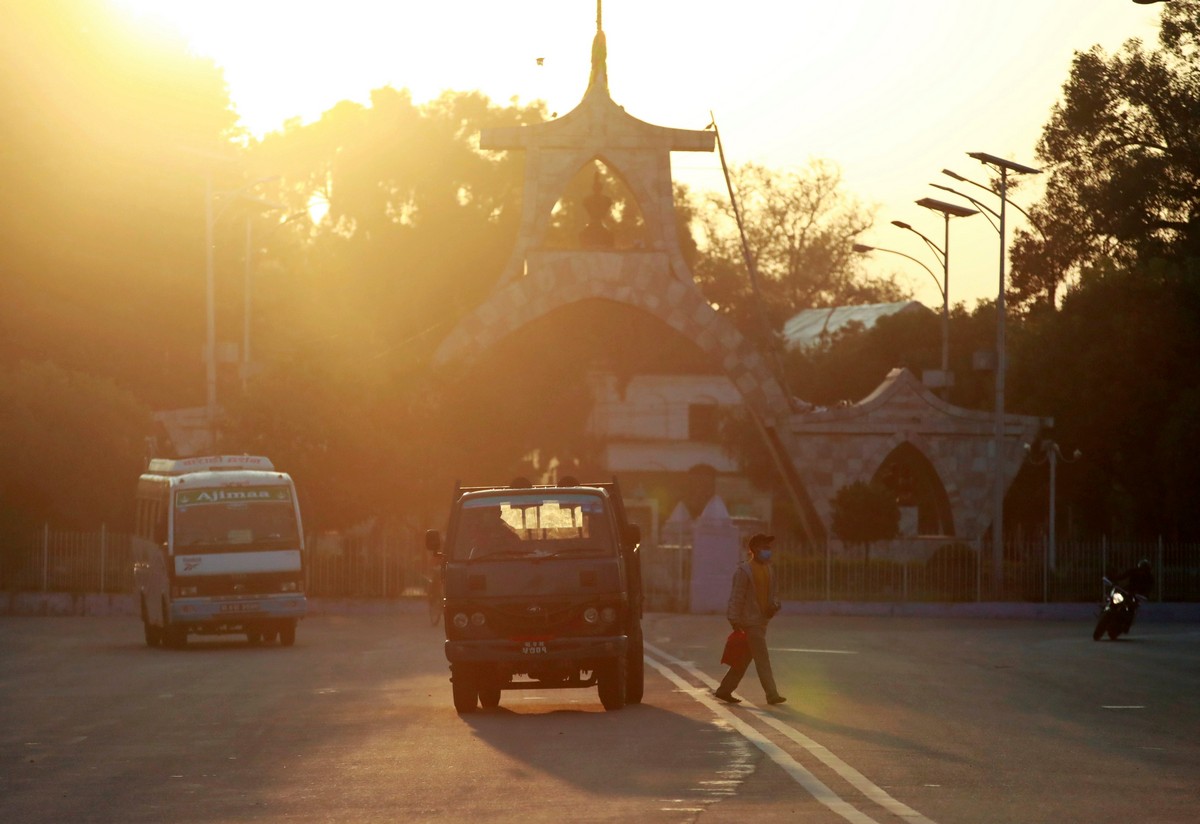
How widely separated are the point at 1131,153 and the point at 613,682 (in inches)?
1343

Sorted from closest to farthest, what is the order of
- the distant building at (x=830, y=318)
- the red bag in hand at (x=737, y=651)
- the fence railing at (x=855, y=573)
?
the red bag in hand at (x=737, y=651) → the fence railing at (x=855, y=573) → the distant building at (x=830, y=318)

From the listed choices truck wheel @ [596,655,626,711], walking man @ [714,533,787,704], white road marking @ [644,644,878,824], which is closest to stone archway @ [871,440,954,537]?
walking man @ [714,533,787,704]

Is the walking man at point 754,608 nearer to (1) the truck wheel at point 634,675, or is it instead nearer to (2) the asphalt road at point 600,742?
(2) the asphalt road at point 600,742

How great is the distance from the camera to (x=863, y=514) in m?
49.5

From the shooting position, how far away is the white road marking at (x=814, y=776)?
11011mm

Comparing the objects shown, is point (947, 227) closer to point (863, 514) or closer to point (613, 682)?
point (863, 514)

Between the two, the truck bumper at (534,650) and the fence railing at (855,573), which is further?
the fence railing at (855,573)

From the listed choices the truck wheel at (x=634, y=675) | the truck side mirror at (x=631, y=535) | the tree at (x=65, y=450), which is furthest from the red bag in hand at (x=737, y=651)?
the tree at (x=65, y=450)

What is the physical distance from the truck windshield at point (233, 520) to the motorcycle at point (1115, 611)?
44.5 feet

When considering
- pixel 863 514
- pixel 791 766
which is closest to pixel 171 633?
pixel 791 766

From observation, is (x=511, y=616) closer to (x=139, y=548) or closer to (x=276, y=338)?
(x=139, y=548)

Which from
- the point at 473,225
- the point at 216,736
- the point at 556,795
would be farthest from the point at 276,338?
the point at 556,795

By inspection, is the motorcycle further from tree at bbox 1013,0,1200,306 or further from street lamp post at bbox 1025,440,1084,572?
tree at bbox 1013,0,1200,306

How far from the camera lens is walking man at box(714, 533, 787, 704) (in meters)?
19.1
